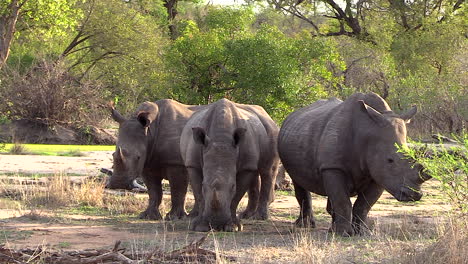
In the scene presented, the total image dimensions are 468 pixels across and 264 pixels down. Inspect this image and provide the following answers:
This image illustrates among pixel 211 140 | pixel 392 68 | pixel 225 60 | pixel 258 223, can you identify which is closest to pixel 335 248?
pixel 211 140

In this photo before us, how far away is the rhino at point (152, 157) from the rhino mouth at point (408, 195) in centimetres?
363

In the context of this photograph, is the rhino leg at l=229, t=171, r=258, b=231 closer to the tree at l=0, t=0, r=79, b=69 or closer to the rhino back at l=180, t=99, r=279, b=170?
the rhino back at l=180, t=99, r=279, b=170

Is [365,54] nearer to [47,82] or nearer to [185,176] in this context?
[47,82]

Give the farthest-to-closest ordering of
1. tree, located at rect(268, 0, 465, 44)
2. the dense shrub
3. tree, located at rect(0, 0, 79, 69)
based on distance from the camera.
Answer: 1. tree, located at rect(268, 0, 465, 44)
2. the dense shrub
3. tree, located at rect(0, 0, 79, 69)

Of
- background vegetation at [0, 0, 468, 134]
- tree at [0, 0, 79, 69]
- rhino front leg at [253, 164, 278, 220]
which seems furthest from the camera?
tree at [0, 0, 79, 69]

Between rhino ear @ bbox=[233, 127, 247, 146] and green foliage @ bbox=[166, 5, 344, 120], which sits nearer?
rhino ear @ bbox=[233, 127, 247, 146]

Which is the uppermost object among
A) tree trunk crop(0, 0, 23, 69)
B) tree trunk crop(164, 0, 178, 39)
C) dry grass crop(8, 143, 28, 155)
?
tree trunk crop(164, 0, 178, 39)

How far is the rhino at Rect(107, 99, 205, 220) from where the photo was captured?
40.3 ft

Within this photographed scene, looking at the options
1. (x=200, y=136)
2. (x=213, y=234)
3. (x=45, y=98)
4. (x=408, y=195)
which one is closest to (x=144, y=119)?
(x=200, y=136)

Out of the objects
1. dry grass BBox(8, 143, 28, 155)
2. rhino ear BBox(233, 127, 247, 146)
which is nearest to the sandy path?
dry grass BBox(8, 143, 28, 155)

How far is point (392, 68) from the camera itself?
35.0m

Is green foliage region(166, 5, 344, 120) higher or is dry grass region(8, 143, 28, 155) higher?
green foliage region(166, 5, 344, 120)

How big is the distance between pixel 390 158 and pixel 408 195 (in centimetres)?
56

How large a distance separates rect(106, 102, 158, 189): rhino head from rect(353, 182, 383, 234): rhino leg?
3.29 metres
